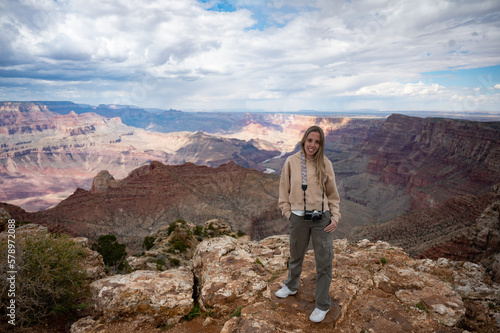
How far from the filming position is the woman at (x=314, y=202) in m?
5.39

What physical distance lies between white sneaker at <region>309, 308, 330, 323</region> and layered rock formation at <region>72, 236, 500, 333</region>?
0.46 feet

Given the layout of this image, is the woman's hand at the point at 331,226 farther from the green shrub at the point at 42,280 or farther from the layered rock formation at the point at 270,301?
the green shrub at the point at 42,280

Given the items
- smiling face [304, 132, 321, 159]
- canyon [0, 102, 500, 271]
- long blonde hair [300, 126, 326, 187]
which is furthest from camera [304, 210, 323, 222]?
canyon [0, 102, 500, 271]

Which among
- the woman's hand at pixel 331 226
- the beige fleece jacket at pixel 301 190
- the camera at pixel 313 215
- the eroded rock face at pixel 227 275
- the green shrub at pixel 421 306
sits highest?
the beige fleece jacket at pixel 301 190

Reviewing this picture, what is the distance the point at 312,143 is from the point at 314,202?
1293 millimetres

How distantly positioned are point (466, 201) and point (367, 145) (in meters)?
117

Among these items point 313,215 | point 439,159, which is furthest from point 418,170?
point 313,215

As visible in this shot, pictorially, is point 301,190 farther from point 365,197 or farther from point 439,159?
point 439,159

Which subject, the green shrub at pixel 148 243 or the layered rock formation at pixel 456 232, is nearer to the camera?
the layered rock formation at pixel 456 232

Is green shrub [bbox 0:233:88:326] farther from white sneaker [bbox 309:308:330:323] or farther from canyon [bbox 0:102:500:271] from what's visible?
canyon [bbox 0:102:500:271]

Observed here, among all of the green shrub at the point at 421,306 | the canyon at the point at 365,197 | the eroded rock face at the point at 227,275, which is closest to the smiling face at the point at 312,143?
the eroded rock face at the point at 227,275

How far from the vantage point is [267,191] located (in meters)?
78.6

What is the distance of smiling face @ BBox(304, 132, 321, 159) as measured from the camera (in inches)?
213

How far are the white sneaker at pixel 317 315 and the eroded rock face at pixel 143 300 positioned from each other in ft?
10.4
